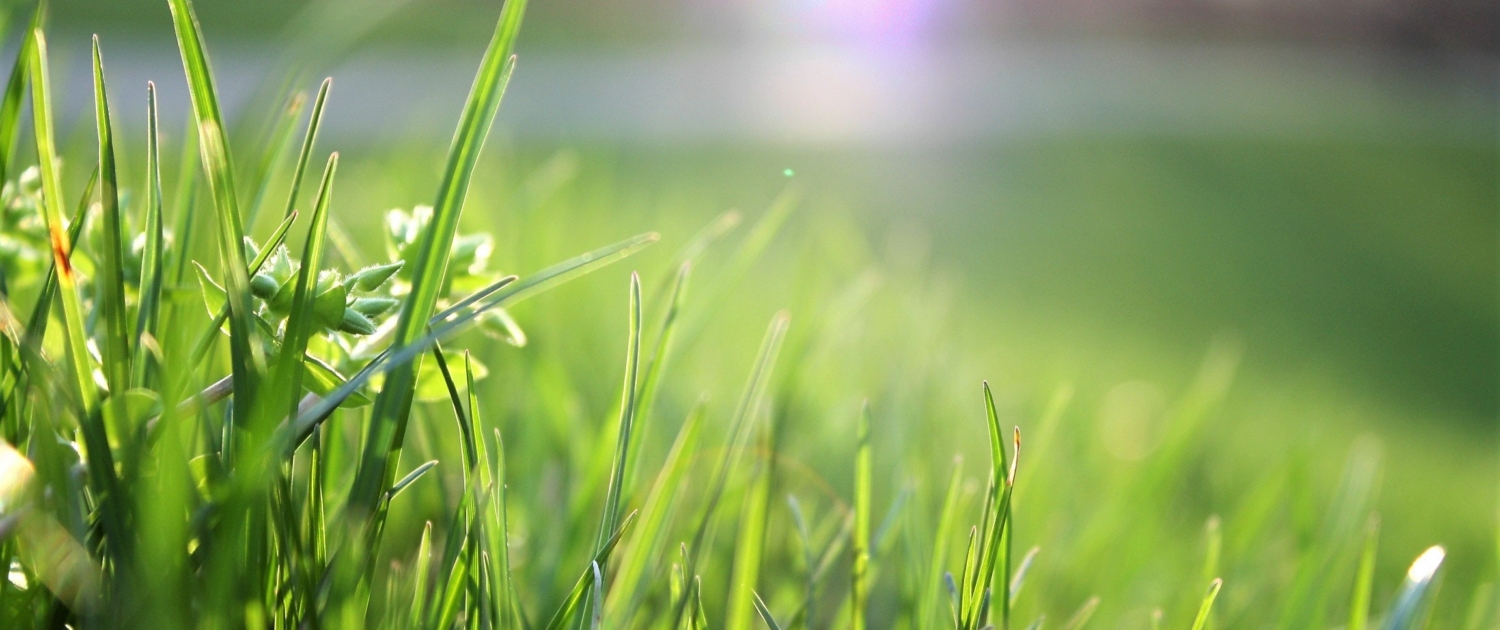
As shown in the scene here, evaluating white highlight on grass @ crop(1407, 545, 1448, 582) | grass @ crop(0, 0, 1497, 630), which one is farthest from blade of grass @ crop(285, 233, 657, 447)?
white highlight on grass @ crop(1407, 545, 1448, 582)

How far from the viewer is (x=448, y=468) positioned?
323 millimetres

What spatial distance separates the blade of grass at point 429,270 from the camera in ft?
0.51

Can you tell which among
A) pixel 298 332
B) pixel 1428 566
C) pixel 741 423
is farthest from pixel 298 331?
pixel 1428 566

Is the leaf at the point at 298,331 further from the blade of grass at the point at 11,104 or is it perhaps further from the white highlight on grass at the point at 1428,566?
the white highlight on grass at the point at 1428,566

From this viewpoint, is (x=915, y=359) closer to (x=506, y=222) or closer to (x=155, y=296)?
(x=506, y=222)

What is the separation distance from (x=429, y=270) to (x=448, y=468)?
18cm

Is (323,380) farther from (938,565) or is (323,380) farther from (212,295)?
(938,565)

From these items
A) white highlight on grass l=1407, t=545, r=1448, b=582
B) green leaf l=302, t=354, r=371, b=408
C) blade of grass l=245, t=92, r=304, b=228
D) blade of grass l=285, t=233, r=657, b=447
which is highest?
blade of grass l=245, t=92, r=304, b=228

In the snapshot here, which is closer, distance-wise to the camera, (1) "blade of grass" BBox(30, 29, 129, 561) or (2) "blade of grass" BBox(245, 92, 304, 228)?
(1) "blade of grass" BBox(30, 29, 129, 561)

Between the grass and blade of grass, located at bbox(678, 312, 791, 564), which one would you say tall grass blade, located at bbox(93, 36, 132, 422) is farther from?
blade of grass, located at bbox(678, 312, 791, 564)

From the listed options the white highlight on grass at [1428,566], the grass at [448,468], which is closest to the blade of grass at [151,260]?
the grass at [448,468]

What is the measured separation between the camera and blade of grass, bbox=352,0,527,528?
16 centimetres

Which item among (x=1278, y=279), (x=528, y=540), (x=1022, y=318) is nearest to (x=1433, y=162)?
(x=1278, y=279)

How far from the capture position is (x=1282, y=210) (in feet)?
6.34
